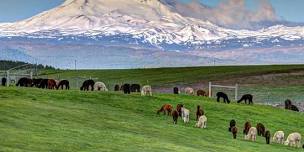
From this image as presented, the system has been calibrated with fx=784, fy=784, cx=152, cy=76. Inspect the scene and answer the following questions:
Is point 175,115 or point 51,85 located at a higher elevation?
point 51,85

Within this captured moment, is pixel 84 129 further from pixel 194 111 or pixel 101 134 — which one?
pixel 194 111

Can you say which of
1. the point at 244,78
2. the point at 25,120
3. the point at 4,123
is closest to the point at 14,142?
the point at 4,123

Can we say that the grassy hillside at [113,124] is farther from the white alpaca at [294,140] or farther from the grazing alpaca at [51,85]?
the grazing alpaca at [51,85]

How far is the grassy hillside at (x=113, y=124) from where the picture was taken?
3797cm

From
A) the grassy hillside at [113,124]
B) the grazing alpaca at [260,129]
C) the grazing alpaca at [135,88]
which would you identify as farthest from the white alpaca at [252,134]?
the grazing alpaca at [135,88]

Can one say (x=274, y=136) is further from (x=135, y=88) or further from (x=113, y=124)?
(x=135, y=88)

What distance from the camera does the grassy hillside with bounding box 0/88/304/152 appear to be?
125 ft

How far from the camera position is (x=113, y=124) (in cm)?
5031

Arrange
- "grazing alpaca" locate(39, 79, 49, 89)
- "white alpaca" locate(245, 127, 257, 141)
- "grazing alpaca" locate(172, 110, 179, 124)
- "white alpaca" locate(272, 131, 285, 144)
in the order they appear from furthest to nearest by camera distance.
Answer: "grazing alpaca" locate(39, 79, 49, 89) → "grazing alpaca" locate(172, 110, 179, 124) → "white alpaca" locate(272, 131, 285, 144) → "white alpaca" locate(245, 127, 257, 141)

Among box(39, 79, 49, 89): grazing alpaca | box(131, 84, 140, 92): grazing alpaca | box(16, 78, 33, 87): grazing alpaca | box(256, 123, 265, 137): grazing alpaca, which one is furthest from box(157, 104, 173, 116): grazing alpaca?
box(131, 84, 140, 92): grazing alpaca

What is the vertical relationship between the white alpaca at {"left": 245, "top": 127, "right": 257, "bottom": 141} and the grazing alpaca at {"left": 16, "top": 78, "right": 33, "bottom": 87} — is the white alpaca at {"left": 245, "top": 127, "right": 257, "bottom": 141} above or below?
below

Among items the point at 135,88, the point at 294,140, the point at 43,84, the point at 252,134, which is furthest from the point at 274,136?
the point at 135,88

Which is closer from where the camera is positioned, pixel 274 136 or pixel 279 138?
pixel 279 138

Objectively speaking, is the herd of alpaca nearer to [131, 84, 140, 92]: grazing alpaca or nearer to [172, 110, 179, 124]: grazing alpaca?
[172, 110, 179, 124]: grazing alpaca
